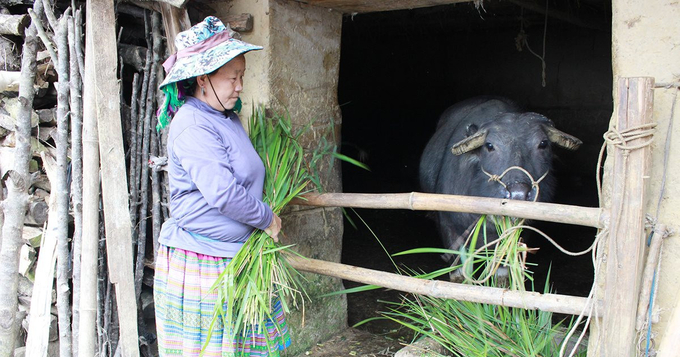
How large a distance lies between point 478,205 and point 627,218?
672 mm

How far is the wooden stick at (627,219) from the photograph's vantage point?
2076 millimetres

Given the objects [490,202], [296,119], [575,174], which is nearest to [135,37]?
[296,119]

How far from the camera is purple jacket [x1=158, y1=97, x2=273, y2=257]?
2.35 meters

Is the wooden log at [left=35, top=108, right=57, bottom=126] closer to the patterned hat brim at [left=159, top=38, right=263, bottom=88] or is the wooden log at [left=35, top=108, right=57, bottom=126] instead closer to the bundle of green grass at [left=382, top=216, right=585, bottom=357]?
the patterned hat brim at [left=159, top=38, right=263, bottom=88]

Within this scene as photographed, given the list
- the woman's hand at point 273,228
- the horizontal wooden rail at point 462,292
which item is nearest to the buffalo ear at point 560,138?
the horizontal wooden rail at point 462,292

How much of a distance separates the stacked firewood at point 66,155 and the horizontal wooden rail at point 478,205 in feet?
3.46

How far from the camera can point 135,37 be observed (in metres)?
3.59

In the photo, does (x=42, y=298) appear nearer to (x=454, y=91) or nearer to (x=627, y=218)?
(x=627, y=218)

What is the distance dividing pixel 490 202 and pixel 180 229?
1.52m

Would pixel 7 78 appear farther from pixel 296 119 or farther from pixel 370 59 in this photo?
pixel 370 59

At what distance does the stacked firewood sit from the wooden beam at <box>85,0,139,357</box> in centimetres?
34

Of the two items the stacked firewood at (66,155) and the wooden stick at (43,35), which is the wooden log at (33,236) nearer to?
the stacked firewood at (66,155)

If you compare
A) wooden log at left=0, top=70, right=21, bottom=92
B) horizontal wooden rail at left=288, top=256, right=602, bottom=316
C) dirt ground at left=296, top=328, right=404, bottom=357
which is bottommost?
dirt ground at left=296, top=328, right=404, bottom=357

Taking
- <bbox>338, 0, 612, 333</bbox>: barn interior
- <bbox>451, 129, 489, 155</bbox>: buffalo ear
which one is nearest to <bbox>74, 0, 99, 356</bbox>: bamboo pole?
<bbox>338, 0, 612, 333</bbox>: barn interior
